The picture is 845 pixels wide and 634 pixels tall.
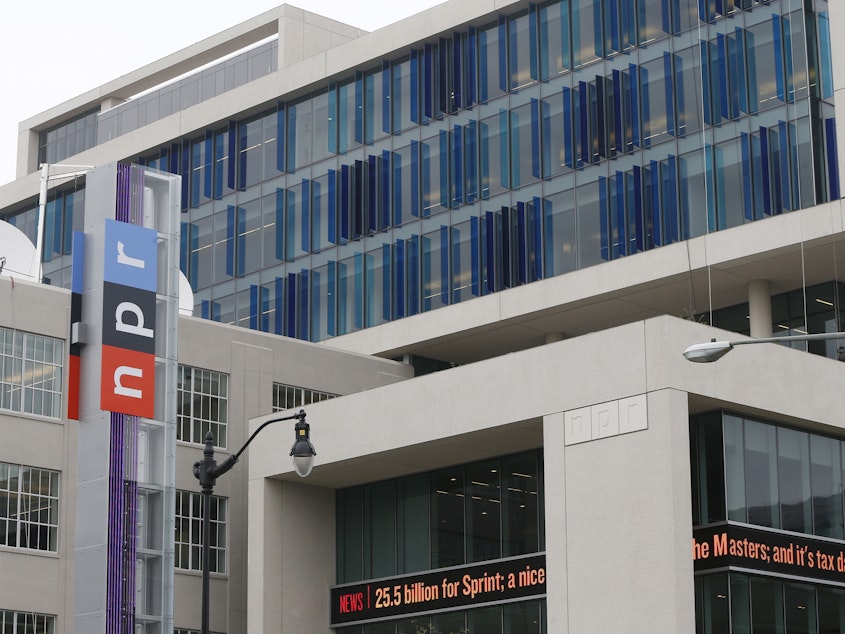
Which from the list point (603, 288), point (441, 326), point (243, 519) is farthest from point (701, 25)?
point (243, 519)

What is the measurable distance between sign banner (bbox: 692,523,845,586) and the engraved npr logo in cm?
1436

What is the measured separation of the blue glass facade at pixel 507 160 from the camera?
5122cm

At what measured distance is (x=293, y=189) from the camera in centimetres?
6359

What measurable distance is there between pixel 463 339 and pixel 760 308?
426 inches

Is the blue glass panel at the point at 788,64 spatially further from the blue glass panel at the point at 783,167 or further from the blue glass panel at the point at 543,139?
the blue glass panel at the point at 543,139

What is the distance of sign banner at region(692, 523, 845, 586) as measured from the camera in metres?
38.7

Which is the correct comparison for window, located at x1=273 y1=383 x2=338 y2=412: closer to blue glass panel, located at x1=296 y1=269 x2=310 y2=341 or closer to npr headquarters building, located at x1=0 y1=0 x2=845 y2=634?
npr headquarters building, located at x1=0 y1=0 x2=845 y2=634

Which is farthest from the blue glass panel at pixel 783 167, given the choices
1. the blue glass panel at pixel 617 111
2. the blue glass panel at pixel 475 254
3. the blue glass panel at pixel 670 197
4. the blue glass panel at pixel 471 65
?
the blue glass panel at pixel 471 65

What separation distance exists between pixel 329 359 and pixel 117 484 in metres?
14.1

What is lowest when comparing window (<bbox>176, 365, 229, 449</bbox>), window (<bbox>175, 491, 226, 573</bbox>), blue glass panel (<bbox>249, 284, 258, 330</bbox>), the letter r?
window (<bbox>175, 491, 226, 573</bbox>)

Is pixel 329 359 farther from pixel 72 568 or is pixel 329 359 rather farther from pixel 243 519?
pixel 72 568

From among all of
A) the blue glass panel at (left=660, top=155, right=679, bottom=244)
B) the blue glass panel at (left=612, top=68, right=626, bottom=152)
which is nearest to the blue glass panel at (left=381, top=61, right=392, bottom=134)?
the blue glass panel at (left=612, top=68, right=626, bottom=152)

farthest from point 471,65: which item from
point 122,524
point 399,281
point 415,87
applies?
point 122,524

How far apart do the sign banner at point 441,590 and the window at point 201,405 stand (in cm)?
638
